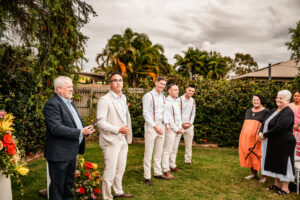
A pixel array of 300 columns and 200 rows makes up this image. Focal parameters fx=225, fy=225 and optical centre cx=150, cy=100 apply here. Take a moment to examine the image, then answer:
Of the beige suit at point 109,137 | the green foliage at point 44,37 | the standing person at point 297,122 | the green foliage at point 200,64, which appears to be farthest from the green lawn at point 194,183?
the green foliage at point 200,64

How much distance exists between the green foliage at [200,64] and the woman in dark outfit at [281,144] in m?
25.7

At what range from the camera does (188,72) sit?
3016cm

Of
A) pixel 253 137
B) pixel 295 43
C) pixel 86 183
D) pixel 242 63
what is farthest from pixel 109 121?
pixel 242 63

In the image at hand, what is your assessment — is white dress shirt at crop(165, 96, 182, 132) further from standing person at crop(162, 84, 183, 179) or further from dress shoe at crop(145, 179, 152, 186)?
dress shoe at crop(145, 179, 152, 186)

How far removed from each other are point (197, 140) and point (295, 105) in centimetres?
427

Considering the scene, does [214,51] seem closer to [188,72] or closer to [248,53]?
[188,72]

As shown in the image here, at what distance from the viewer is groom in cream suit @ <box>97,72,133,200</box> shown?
12.3 feet

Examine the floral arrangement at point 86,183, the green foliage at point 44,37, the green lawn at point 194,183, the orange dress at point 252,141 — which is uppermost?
the green foliage at point 44,37

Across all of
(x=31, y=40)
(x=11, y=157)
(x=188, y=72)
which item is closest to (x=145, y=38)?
(x=188, y=72)

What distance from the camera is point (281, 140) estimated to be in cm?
468

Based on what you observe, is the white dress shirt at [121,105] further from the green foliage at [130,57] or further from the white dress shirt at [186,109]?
the green foliage at [130,57]

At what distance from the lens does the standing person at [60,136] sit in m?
2.83

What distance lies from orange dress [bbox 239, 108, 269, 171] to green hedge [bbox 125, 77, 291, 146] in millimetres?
3386

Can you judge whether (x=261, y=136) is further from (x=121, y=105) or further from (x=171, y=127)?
(x=121, y=105)
